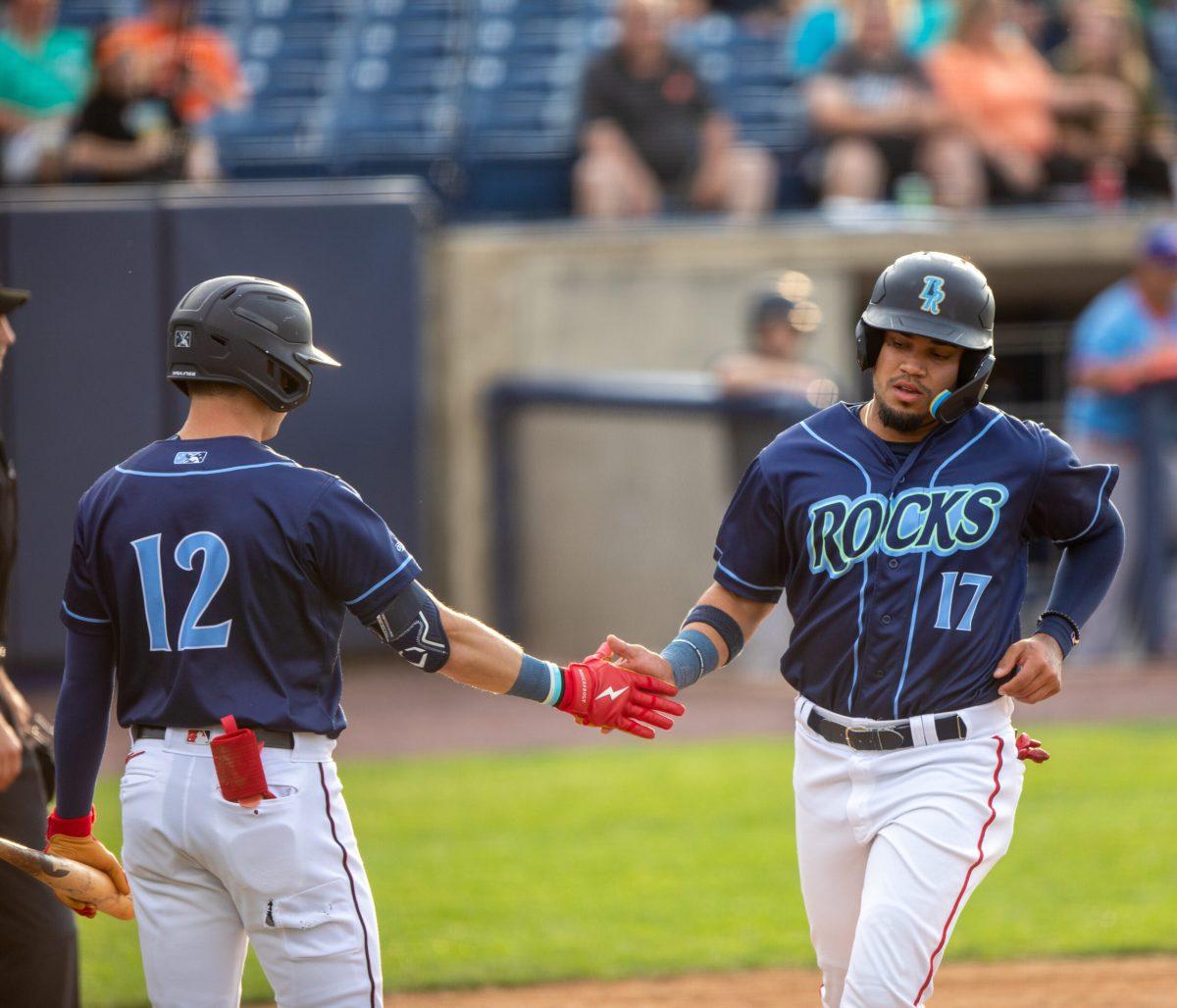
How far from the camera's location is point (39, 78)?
11336 millimetres

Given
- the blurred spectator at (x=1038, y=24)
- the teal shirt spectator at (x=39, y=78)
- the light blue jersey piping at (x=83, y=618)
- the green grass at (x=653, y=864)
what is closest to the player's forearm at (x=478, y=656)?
the light blue jersey piping at (x=83, y=618)

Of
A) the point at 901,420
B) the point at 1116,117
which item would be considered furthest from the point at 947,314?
the point at 1116,117

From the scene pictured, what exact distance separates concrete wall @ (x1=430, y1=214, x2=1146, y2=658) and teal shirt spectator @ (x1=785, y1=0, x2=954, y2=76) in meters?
1.42

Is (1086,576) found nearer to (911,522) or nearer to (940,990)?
(911,522)

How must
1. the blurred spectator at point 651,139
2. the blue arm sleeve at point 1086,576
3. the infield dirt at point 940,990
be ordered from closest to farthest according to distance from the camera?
1. the blue arm sleeve at point 1086,576
2. the infield dirt at point 940,990
3. the blurred spectator at point 651,139

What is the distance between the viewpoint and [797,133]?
12.1 meters

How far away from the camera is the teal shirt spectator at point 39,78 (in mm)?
11273

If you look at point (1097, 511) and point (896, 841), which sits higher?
point (1097, 511)

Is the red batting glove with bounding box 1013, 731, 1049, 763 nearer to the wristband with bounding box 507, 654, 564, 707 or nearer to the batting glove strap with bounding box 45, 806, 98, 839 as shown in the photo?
the wristband with bounding box 507, 654, 564, 707

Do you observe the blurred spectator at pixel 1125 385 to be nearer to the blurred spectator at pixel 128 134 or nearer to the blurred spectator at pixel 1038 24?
the blurred spectator at pixel 1038 24

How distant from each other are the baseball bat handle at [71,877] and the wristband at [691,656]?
4.21 ft

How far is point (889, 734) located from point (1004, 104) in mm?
8587

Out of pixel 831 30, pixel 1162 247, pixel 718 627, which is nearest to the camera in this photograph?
pixel 718 627

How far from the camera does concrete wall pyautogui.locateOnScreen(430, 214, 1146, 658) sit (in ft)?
37.0
